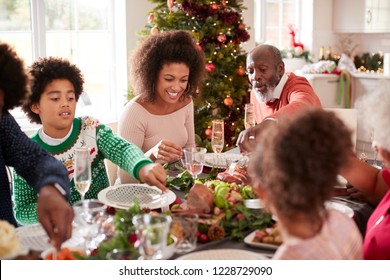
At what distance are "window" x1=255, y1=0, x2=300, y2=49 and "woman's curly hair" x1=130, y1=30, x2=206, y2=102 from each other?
338cm

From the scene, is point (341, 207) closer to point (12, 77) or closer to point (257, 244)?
point (257, 244)

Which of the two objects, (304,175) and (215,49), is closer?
(304,175)

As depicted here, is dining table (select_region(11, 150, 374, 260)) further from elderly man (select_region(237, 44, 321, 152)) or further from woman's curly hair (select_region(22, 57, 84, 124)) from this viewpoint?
elderly man (select_region(237, 44, 321, 152))

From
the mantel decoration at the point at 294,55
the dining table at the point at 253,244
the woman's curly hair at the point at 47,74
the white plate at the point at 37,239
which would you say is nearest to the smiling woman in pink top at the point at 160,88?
the woman's curly hair at the point at 47,74

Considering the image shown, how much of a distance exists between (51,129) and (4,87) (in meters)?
0.55

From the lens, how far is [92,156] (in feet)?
6.88

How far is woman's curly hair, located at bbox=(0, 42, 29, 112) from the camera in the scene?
4.68 feet

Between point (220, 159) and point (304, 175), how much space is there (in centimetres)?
141

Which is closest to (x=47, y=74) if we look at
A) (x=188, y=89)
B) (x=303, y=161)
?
(x=188, y=89)

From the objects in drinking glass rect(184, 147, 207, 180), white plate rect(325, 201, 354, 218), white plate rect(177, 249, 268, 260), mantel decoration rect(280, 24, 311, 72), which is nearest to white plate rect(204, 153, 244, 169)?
drinking glass rect(184, 147, 207, 180)

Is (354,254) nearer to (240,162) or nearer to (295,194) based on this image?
(295,194)

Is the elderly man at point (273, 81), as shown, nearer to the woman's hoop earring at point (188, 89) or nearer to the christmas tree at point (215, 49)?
the woman's hoop earring at point (188, 89)
